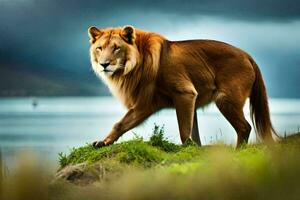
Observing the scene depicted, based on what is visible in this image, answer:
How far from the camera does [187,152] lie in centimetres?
817

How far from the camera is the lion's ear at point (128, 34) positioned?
8844 mm

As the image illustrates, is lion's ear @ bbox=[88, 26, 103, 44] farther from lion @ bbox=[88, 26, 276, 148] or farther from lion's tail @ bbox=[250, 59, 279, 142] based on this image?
lion's tail @ bbox=[250, 59, 279, 142]

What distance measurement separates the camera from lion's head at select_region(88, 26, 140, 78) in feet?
28.7

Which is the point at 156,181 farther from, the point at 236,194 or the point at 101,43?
the point at 101,43

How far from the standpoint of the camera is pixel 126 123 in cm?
891

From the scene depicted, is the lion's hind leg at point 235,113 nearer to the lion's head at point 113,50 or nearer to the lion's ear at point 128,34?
the lion's head at point 113,50

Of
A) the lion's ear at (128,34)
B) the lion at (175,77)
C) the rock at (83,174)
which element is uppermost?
the lion's ear at (128,34)

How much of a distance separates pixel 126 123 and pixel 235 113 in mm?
1489

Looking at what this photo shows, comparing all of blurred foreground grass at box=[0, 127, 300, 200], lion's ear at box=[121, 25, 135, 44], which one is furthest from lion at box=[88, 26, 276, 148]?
blurred foreground grass at box=[0, 127, 300, 200]

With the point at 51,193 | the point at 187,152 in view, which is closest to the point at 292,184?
the point at 51,193

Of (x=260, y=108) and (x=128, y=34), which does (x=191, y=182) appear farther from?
(x=260, y=108)

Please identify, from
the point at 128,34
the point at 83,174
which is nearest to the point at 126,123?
the point at 128,34

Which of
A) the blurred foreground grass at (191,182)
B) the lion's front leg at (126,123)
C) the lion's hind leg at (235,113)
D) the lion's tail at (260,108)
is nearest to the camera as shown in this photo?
the blurred foreground grass at (191,182)

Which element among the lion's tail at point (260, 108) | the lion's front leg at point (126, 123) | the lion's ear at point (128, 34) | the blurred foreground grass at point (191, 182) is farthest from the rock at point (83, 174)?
the lion's tail at point (260, 108)
